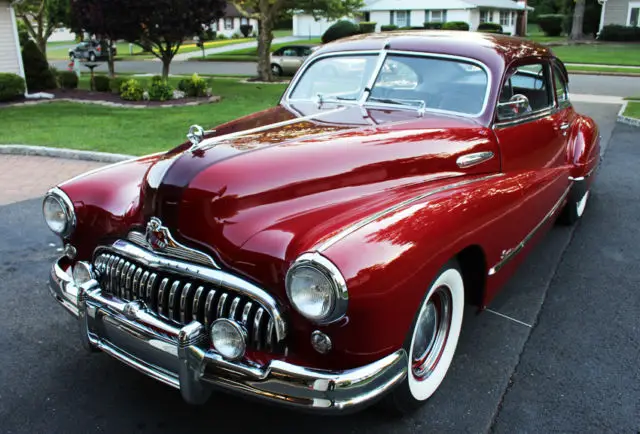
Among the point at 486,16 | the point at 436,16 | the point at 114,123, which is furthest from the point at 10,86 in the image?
the point at 486,16

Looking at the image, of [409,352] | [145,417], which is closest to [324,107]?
[409,352]

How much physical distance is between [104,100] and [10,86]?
206 cm

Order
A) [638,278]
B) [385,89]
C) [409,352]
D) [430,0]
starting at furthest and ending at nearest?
1. [430,0]
2. [638,278]
3. [385,89]
4. [409,352]

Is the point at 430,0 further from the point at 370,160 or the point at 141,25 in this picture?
the point at 370,160

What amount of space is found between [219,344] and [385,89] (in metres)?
2.18

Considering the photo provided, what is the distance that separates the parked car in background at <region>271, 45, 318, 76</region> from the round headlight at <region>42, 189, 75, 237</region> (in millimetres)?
19279

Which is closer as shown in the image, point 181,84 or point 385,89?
point 385,89

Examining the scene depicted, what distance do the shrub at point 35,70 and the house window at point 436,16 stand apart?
3244 centimetres

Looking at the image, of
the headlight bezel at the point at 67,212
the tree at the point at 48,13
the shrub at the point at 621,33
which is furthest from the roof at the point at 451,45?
the shrub at the point at 621,33

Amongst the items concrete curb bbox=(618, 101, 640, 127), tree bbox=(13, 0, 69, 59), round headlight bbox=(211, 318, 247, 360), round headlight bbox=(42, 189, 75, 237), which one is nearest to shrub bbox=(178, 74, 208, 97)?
tree bbox=(13, 0, 69, 59)

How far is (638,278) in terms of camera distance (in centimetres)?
418

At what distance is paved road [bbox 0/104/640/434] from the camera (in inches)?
105

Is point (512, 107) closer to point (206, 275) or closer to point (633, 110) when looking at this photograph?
point (206, 275)

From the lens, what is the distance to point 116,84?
14344 millimetres
